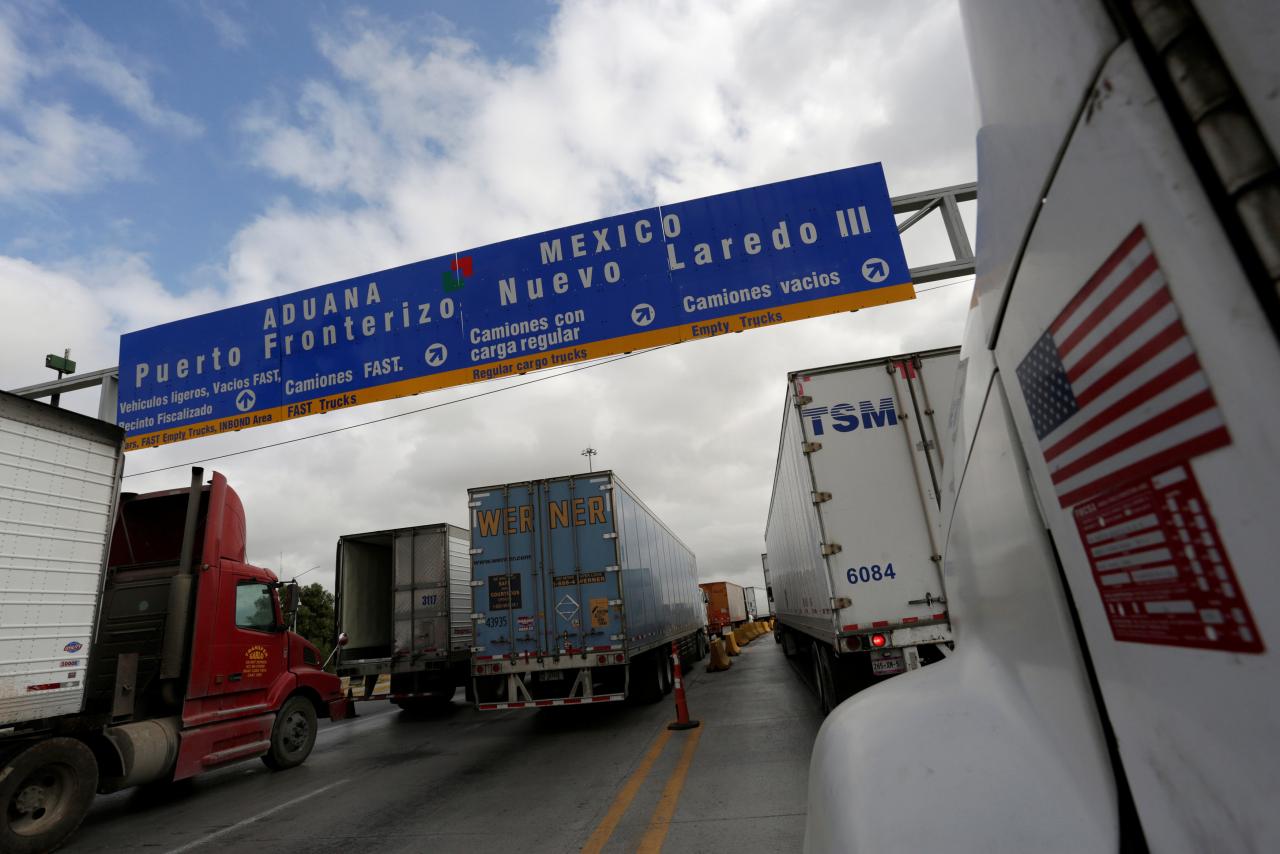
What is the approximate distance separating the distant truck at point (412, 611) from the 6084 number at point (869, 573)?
8194mm

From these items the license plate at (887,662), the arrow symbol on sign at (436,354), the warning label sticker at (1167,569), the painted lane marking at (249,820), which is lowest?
the painted lane marking at (249,820)

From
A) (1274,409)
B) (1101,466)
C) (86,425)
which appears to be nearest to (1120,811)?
(1101,466)

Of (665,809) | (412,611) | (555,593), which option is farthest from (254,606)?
(665,809)

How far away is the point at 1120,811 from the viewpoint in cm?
104

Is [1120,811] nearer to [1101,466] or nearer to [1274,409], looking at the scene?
[1101,466]

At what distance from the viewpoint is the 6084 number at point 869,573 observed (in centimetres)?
692

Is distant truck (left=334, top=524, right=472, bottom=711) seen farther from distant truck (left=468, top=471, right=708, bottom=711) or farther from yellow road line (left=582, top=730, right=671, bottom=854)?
yellow road line (left=582, top=730, right=671, bottom=854)

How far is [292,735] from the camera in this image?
9672 mm

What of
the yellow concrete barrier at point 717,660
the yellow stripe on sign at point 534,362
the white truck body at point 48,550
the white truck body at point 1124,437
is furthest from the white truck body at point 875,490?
the yellow concrete barrier at point 717,660

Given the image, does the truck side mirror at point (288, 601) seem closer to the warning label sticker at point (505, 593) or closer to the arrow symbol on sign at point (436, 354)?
the warning label sticker at point (505, 593)

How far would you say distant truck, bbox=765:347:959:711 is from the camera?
22.5ft

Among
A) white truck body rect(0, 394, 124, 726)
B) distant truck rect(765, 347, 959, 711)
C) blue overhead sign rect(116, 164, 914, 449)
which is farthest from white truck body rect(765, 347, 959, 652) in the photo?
white truck body rect(0, 394, 124, 726)

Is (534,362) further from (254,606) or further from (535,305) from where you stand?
(254,606)

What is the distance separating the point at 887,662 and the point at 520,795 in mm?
3913
